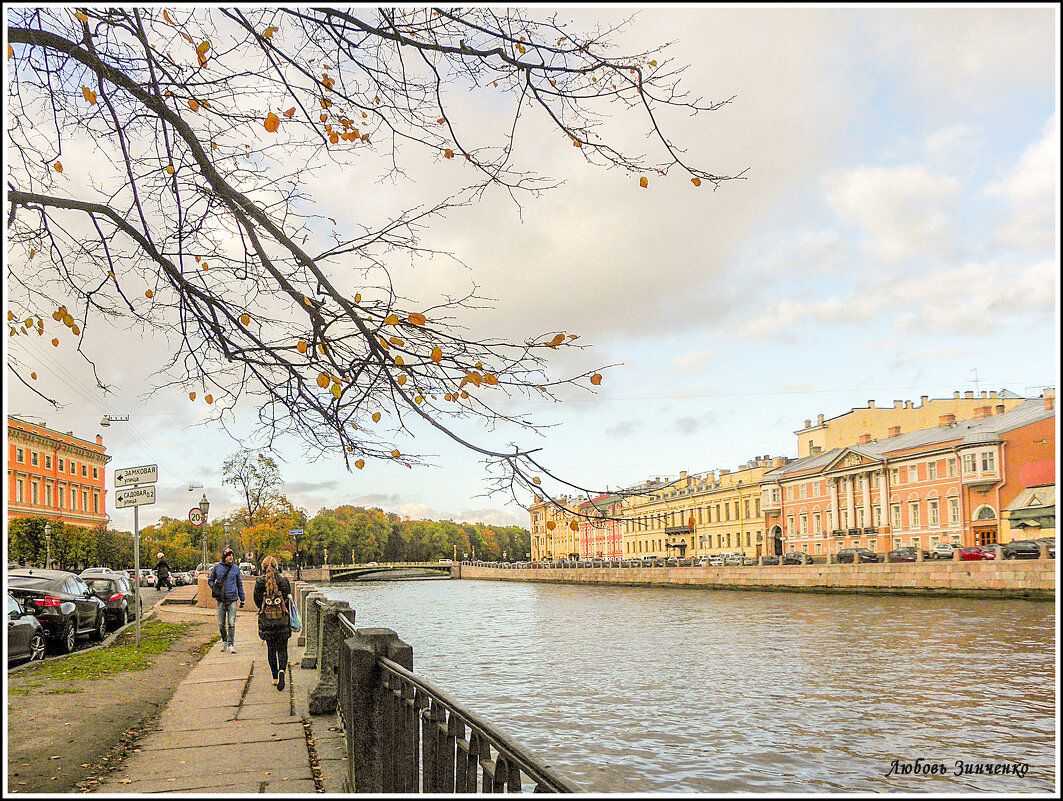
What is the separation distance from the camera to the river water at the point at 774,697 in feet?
37.7

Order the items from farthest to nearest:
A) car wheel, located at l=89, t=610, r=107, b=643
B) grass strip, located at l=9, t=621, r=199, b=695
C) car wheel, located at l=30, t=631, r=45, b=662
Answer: car wheel, located at l=89, t=610, r=107, b=643 → car wheel, located at l=30, t=631, r=45, b=662 → grass strip, located at l=9, t=621, r=199, b=695

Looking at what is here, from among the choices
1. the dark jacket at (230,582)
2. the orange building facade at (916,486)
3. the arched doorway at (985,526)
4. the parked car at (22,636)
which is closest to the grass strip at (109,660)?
the parked car at (22,636)

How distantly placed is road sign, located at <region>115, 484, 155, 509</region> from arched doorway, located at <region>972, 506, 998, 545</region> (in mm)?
51912

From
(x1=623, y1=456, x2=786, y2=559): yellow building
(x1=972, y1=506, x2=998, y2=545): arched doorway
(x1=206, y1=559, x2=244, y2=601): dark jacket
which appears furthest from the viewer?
(x1=623, y1=456, x2=786, y2=559): yellow building

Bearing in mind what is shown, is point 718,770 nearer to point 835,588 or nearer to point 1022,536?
point 835,588

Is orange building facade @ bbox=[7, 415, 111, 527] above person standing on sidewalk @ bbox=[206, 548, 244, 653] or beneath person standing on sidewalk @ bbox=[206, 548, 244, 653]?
above

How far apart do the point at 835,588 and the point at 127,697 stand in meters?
44.4

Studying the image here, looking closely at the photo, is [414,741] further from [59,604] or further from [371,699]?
[59,604]

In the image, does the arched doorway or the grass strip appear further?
the arched doorway

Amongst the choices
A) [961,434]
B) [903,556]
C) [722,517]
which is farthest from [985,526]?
[722,517]

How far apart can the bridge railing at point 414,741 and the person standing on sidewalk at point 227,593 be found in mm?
8550

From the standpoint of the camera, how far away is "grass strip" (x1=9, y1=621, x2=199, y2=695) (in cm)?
1174

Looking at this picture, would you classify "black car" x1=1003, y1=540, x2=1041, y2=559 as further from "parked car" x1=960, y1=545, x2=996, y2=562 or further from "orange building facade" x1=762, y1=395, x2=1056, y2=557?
"orange building facade" x1=762, y1=395, x2=1056, y2=557


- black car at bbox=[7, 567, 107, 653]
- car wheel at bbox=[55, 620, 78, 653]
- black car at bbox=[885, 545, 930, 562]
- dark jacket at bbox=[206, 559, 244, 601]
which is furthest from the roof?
car wheel at bbox=[55, 620, 78, 653]
